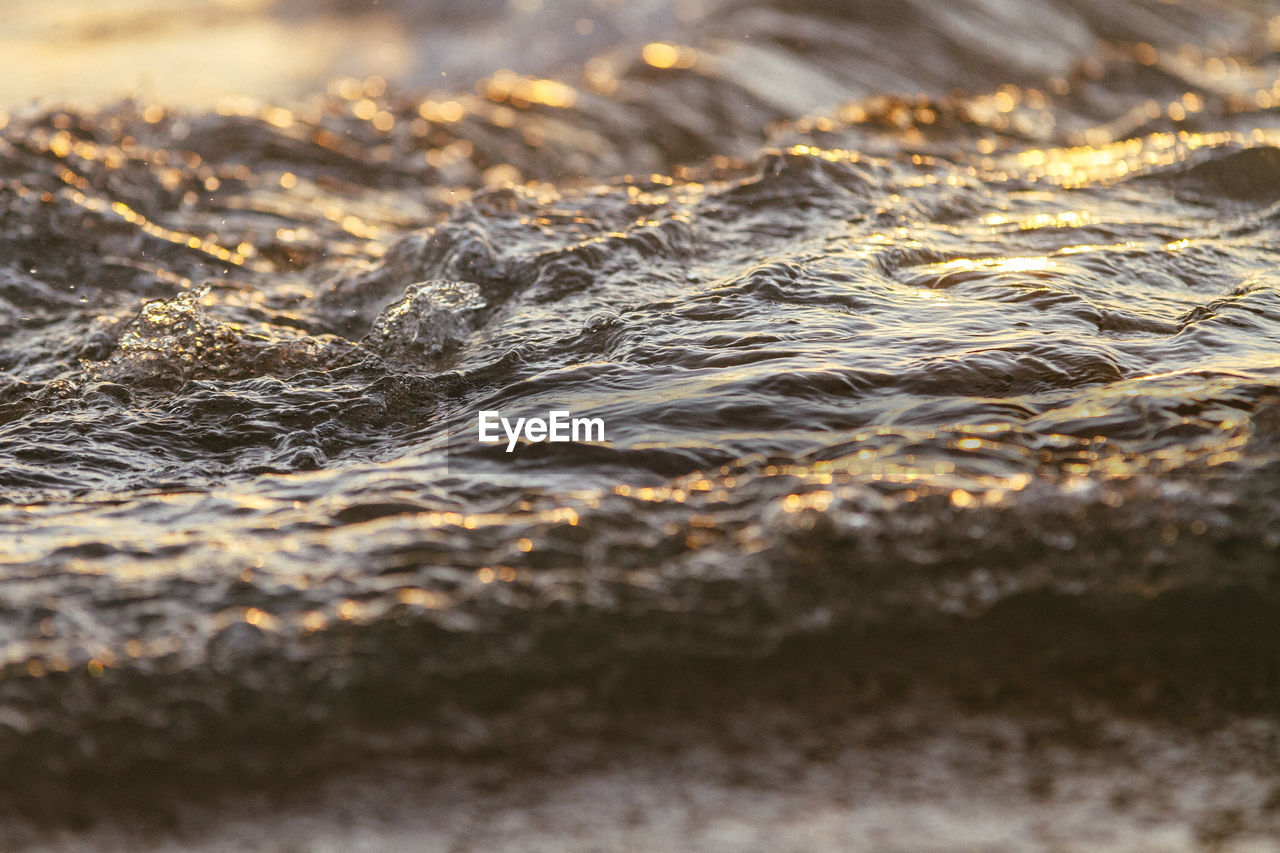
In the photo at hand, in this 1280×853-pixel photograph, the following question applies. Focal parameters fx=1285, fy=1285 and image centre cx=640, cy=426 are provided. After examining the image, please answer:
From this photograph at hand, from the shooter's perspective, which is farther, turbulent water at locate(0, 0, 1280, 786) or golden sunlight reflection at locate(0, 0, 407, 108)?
golden sunlight reflection at locate(0, 0, 407, 108)

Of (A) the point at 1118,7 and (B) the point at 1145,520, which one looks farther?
(A) the point at 1118,7

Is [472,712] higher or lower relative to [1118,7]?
lower

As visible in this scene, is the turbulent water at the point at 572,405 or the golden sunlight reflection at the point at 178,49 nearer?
the turbulent water at the point at 572,405

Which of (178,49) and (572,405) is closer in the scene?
(572,405)

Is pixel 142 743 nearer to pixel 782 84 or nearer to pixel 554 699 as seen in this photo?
pixel 554 699

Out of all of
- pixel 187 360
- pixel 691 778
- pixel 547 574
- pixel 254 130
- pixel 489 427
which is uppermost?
pixel 254 130

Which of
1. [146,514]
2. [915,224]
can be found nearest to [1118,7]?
[915,224]

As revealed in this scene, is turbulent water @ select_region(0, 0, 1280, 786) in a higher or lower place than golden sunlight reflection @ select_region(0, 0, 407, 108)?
lower

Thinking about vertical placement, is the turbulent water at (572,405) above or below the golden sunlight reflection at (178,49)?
below
